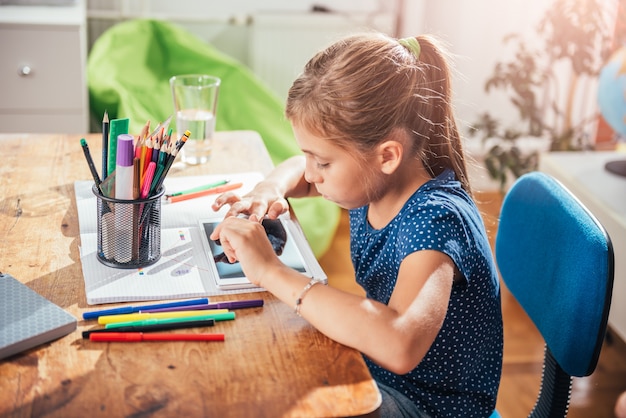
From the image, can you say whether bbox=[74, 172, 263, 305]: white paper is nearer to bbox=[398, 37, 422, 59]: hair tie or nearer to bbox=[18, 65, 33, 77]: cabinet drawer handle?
bbox=[398, 37, 422, 59]: hair tie

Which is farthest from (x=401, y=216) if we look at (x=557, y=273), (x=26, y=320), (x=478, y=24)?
(x=478, y=24)

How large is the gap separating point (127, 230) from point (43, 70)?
5.23 ft

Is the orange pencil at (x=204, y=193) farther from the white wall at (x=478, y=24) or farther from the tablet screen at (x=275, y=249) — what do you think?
the white wall at (x=478, y=24)

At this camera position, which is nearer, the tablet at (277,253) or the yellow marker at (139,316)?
the yellow marker at (139,316)

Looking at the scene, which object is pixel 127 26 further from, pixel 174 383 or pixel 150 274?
pixel 174 383

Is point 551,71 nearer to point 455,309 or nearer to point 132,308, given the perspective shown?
point 455,309

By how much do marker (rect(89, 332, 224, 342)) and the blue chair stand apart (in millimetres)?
488

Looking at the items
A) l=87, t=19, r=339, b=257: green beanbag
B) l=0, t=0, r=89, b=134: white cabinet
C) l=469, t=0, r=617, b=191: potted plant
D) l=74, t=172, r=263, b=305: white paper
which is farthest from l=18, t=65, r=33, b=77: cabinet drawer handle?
l=469, t=0, r=617, b=191: potted plant

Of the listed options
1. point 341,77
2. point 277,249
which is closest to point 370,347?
point 277,249

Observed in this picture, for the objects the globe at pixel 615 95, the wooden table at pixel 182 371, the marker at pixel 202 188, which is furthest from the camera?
the globe at pixel 615 95

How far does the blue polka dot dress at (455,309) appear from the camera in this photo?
1036 millimetres

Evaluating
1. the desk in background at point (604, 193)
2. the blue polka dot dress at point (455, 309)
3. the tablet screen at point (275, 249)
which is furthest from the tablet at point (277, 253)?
the desk in background at point (604, 193)

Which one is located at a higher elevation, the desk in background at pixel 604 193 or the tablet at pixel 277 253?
the tablet at pixel 277 253

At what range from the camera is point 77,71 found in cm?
245
